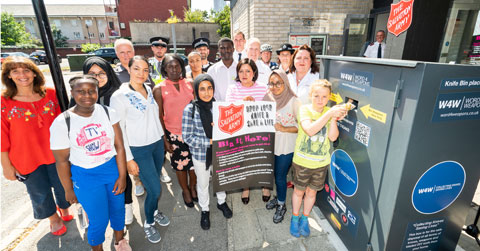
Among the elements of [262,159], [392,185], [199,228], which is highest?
[392,185]

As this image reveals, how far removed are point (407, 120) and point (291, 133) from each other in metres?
1.42

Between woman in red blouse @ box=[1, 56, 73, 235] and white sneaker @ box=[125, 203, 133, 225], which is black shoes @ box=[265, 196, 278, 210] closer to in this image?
white sneaker @ box=[125, 203, 133, 225]

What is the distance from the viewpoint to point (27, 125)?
262 centimetres

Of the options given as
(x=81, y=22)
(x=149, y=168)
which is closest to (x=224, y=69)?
(x=149, y=168)

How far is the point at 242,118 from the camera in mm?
2893

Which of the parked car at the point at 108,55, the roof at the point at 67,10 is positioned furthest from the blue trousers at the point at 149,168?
the roof at the point at 67,10

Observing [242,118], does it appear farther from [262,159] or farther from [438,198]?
[438,198]

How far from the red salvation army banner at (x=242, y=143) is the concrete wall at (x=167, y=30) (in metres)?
32.1

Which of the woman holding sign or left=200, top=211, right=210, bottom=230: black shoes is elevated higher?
the woman holding sign

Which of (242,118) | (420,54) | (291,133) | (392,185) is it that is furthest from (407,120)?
(420,54)

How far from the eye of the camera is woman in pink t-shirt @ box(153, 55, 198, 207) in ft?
11.0

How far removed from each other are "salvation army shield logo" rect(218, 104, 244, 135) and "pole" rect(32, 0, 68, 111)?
2.00 meters

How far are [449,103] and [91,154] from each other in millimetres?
3307

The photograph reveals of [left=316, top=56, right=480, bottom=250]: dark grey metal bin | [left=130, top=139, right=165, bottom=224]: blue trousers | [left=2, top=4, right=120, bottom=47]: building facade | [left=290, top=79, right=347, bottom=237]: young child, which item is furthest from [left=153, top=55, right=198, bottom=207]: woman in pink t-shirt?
[left=2, top=4, right=120, bottom=47]: building facade
